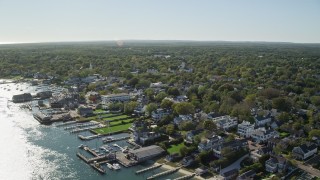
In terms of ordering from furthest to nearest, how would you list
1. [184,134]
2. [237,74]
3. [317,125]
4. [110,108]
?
[237,74] < [110,108] < [317,125] < [184,134]

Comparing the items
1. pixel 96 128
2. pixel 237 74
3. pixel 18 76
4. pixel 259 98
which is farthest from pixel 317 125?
pixel 18 76

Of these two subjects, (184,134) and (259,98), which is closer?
(184,134)

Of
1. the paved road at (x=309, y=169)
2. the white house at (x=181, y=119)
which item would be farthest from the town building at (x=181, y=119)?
the paved road at (x=309, y=169)

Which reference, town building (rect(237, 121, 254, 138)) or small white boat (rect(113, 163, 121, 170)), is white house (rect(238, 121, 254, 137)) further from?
small white boat (rect(113, 163, 121, 170))

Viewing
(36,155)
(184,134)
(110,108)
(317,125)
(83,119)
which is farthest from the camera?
Result: (110,108)

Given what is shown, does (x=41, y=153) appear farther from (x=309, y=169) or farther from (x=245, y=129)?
(x=309, y=169)

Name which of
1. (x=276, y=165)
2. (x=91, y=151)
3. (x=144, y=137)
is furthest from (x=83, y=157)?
(x=276, y=165)

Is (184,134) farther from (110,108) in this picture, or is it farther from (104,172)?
(110,108)
